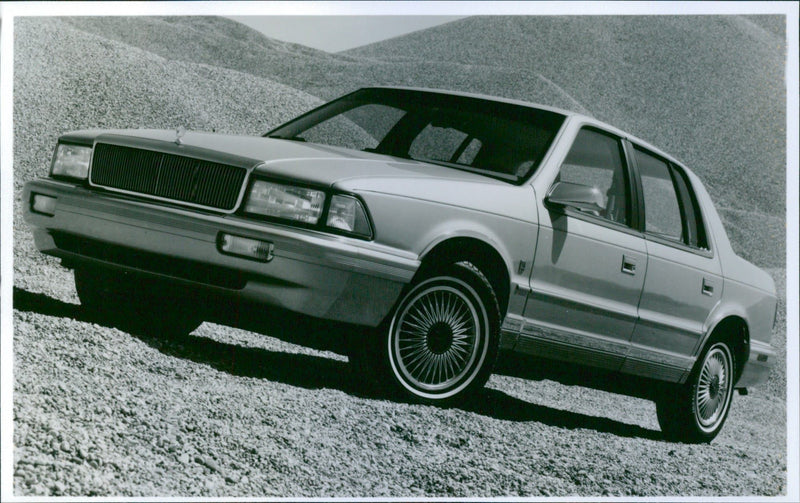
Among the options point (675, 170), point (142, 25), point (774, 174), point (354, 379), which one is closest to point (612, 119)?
point (774, 174)

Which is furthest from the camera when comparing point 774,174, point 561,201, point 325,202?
point 774,174

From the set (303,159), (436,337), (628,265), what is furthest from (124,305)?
(628,265)

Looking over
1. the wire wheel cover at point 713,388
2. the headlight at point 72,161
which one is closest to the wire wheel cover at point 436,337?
the headlight at point 72,161

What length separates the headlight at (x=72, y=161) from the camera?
5047mm

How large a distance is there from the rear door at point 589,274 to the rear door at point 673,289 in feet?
0.50

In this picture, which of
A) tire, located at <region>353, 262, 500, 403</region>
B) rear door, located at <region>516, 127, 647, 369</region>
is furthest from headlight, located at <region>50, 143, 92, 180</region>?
rear door, located at <region>516, 127, 647, 369</region>

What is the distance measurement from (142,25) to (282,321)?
2956 cm

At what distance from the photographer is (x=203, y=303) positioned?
15.2 feet

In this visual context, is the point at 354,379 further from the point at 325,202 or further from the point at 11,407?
the point at 11,407

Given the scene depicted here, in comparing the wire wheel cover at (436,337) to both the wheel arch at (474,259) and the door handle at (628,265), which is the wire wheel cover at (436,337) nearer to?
the wheel arch at (474,259)

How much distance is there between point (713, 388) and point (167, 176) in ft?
13.9

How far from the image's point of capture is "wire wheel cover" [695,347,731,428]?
693 centimetres

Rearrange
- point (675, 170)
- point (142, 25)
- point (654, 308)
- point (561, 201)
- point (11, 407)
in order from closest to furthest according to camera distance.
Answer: point (11, 407)
point (561, 201)
point (654, 308)
point (675, 170)
point (142, 25)

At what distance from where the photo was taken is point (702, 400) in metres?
6.98
